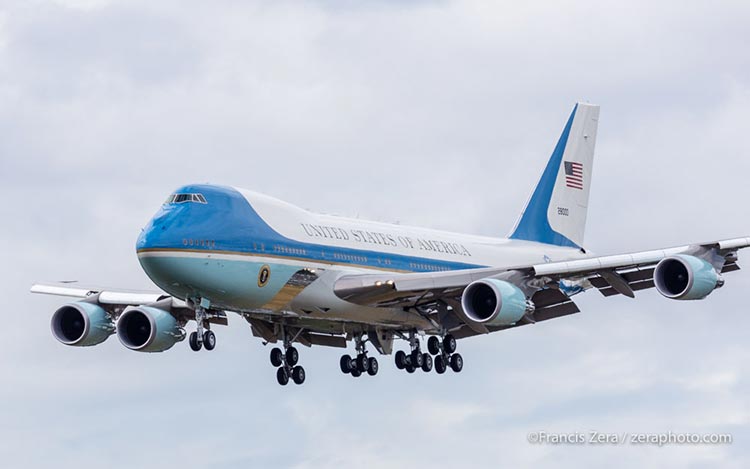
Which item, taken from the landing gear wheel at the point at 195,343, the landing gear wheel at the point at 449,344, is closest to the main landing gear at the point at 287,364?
the landing gear wheel at the point at 449,344

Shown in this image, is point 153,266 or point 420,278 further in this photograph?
point 420,278

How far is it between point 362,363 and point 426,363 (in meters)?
2.48

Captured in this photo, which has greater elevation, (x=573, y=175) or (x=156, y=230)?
(x=573, y=175)

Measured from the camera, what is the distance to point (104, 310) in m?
64.6

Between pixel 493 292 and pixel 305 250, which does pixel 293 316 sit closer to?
pixel 305 250

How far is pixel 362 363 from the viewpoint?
64.8 metres

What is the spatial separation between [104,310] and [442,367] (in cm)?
1324

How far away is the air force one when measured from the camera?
55.1 m

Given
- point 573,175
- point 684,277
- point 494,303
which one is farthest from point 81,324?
point 573,175

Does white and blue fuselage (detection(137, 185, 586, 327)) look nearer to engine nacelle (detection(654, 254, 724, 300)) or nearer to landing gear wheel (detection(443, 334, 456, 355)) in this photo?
landing gear wheel (detection(443, 334, 456, 355))

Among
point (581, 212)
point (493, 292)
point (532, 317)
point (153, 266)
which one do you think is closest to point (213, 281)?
point (153, 266)

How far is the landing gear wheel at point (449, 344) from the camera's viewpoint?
6406 centimetres

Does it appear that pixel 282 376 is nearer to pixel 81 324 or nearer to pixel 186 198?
pixel 81 324

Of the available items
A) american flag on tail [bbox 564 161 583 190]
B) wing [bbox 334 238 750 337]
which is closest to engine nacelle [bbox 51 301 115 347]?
wing [bbox 334 238 750 337]
